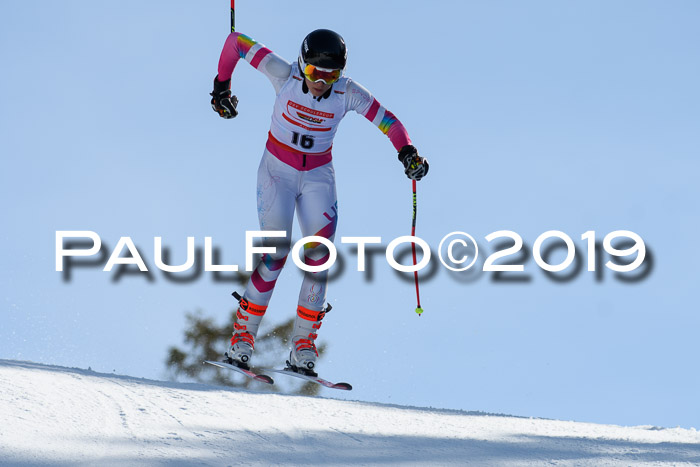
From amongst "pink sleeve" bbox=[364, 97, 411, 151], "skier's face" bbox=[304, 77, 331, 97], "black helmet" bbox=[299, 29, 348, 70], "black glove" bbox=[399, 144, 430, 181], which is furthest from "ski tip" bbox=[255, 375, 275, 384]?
"black helmet" bbox=[299, 29, 348, 70]

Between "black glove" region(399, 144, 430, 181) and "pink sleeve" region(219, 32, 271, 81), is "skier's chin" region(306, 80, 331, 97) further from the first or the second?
"black glove" region(399, 144, 430, 181)

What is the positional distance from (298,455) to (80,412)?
1571 mm

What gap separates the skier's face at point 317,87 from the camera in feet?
22.5

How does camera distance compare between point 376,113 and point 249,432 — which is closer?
point 249,432

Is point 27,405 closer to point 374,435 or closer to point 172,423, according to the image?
point 172,423

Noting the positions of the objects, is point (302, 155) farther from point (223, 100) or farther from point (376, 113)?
point (223, 100)

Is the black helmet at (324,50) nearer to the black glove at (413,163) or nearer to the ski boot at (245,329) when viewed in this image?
the black glove at (413,163)

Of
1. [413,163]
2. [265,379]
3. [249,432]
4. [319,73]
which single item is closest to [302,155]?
[319,73]

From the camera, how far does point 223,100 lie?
24.1 feet

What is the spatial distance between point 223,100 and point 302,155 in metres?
0.93

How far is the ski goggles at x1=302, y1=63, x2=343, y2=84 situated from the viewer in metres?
6.77

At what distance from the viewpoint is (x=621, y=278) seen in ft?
27.5

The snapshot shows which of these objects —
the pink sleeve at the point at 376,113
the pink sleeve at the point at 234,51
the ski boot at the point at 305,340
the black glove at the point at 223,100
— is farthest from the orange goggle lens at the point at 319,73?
the ski boot at the point at 305,340

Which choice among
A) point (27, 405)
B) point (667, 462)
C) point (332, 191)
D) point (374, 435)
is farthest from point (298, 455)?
point (332, 191)
